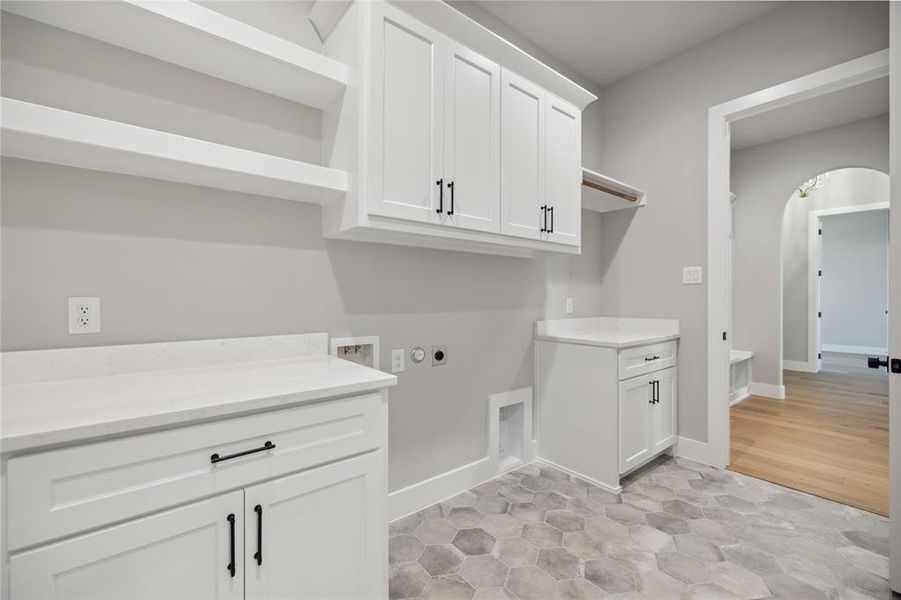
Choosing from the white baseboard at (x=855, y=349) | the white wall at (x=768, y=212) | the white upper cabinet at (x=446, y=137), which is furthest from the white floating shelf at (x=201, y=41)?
the white baseboard at (x=855, y=349)

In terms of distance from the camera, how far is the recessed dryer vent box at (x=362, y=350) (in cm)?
188

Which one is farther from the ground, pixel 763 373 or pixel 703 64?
pixel 703 64

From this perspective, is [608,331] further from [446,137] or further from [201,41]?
[201,41]

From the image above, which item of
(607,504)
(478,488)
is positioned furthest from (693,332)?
(478,488)

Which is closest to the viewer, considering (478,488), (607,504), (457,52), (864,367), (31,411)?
(31,411)

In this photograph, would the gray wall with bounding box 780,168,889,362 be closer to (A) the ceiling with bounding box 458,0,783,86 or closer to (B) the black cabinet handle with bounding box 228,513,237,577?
(A) the ceiling with bounding box 458,0,783,86

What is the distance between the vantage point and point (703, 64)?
2746 millimetres

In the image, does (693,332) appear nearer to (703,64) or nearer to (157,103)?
(703,64)

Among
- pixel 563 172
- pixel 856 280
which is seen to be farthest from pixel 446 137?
pixel 856 280

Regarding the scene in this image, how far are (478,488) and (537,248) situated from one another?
146 cm

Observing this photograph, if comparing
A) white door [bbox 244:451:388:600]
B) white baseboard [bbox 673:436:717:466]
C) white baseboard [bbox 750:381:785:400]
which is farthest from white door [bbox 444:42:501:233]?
white baseboard [bbox 750:381:785:400]

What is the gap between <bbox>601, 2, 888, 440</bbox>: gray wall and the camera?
2301 mm

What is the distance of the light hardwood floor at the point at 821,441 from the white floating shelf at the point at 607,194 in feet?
6.50

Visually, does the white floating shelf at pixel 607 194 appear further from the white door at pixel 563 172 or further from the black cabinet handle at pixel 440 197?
the black cabinet handle at pixel 440 197
